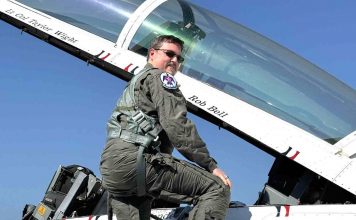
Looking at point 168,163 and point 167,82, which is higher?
point 167,82

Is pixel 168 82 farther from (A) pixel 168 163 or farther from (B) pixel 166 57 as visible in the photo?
(A) pixel 168 163

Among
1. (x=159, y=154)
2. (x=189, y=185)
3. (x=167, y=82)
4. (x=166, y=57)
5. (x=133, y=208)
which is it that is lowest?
(x=133, y=208)

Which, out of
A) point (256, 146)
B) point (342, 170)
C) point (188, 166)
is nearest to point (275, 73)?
point (256, 146)

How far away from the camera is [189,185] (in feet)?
12.0

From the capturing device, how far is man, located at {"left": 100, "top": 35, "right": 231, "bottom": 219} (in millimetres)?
3533

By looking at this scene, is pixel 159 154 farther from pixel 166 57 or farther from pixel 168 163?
pixel 166 57

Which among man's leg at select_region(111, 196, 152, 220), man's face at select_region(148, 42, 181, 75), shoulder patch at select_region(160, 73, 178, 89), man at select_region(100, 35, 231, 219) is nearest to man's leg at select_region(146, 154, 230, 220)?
man at select_region(100, 35, 231, 219)

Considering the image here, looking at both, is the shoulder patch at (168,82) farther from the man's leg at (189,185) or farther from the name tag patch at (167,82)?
→ the man's leg at (189,185)

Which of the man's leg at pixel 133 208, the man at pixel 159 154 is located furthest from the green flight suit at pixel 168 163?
the man's leg at pixel 133 208

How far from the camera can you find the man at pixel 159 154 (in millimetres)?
3533

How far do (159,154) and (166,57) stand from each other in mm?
693


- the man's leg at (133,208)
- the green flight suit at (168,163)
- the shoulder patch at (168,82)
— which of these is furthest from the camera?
the man's leg at (133,208)

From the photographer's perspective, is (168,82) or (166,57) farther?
(166,57)

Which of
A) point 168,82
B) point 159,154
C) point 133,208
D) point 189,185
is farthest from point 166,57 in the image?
point 133,208
